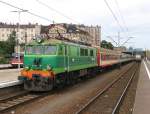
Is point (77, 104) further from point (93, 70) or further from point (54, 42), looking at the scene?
→ point (93, 70)

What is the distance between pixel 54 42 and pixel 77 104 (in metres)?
5.38

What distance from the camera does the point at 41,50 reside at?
69.3ft

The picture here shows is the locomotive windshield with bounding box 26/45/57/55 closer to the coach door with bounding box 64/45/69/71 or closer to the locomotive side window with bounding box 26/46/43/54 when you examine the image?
the locomotive side window with bounding box 26/46/43/54

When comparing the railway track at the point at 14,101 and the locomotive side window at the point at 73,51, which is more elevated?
the locomotive side window at the point at 73,51

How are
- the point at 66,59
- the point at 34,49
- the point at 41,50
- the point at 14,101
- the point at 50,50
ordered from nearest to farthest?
the point at 14,101 → the point at 50,50 → the point at 41,50 → the point at 34,49 → the point at 66,59

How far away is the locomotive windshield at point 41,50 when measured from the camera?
68.4 ft

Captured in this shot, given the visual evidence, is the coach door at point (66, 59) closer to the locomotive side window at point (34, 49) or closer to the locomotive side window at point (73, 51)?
the locomotive side window at point (73, 51)

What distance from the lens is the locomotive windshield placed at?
68.4 feet

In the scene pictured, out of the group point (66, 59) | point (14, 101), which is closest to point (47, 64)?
point (66, 59)

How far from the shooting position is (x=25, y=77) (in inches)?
802

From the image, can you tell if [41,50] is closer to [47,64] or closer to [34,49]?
[34,49]

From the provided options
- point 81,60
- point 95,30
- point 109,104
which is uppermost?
point 95,30

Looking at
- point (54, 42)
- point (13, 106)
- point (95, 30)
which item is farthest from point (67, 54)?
point (95, 30)

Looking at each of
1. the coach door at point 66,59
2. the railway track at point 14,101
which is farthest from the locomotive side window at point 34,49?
the railway track at point 14,101
